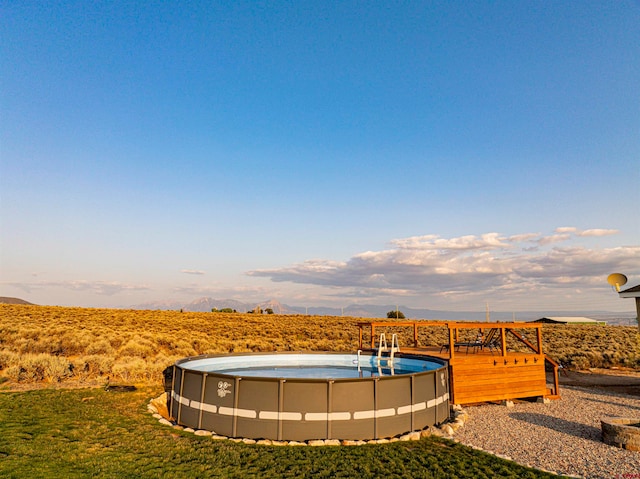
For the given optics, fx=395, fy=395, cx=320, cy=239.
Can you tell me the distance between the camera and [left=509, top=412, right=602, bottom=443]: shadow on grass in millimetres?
9953

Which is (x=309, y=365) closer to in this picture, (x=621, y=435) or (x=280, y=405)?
(x=280, y=405)

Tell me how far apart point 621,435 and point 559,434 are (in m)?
1.44

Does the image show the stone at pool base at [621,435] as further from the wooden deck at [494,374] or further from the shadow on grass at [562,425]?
the wooden deck at [494,374]

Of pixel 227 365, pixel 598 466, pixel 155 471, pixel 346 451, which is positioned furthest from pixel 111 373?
pixel 598 466

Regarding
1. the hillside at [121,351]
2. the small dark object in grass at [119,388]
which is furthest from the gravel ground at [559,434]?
the small dark object in grass at [119,388]

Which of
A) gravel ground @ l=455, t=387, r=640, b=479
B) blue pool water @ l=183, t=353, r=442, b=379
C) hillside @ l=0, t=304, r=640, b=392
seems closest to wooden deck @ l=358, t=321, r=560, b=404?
gravel ground @ l=455, t=387, r=640, b=479

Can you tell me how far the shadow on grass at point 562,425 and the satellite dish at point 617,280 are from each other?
7760mm

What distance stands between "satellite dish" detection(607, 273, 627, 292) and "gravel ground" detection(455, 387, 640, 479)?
438 cm

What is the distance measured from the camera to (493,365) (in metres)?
13.4

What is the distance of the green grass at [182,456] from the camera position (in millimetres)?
6961

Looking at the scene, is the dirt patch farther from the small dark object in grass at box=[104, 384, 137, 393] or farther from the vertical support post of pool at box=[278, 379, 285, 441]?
the small dark object in grass at box=[104, 384, 137, 393]

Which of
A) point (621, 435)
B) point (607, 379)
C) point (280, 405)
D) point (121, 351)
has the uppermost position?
point (280, 405)

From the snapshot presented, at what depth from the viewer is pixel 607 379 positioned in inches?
735

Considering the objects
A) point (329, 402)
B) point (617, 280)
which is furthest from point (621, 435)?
point (617, 280)
